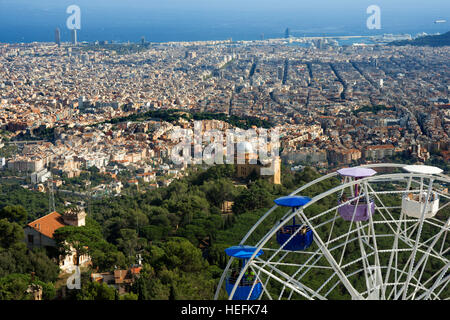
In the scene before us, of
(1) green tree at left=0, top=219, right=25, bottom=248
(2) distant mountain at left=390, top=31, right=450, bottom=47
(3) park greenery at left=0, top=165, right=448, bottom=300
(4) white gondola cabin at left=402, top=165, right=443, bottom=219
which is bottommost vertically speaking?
(3) park greenery at left=0, top=165, right=448, bottom=300

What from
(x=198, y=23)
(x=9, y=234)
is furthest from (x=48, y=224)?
(x=198, y=23)

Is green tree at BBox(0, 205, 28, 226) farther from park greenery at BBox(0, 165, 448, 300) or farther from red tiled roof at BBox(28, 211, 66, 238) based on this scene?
red tiled roof at BBox(28, 211, 66, 238)

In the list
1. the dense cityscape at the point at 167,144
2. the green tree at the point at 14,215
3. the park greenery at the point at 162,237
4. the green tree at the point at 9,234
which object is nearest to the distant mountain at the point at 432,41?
the dense cityscape at the point at 167,144

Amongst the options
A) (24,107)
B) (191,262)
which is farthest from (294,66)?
(191,262)

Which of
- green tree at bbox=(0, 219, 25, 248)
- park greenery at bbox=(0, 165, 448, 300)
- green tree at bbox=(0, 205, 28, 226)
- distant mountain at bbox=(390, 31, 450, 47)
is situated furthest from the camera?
distant mountain at bbox=(390, 31, 450, 47)

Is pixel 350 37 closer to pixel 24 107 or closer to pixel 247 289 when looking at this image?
pixel 24 107

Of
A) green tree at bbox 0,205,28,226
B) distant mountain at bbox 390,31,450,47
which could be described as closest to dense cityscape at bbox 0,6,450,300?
green tree at bbox 0,205,28,226

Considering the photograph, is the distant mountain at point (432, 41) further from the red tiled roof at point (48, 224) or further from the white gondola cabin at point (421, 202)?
the white gondola cabin at point (421, 202)

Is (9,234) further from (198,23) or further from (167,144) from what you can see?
(198,23)
